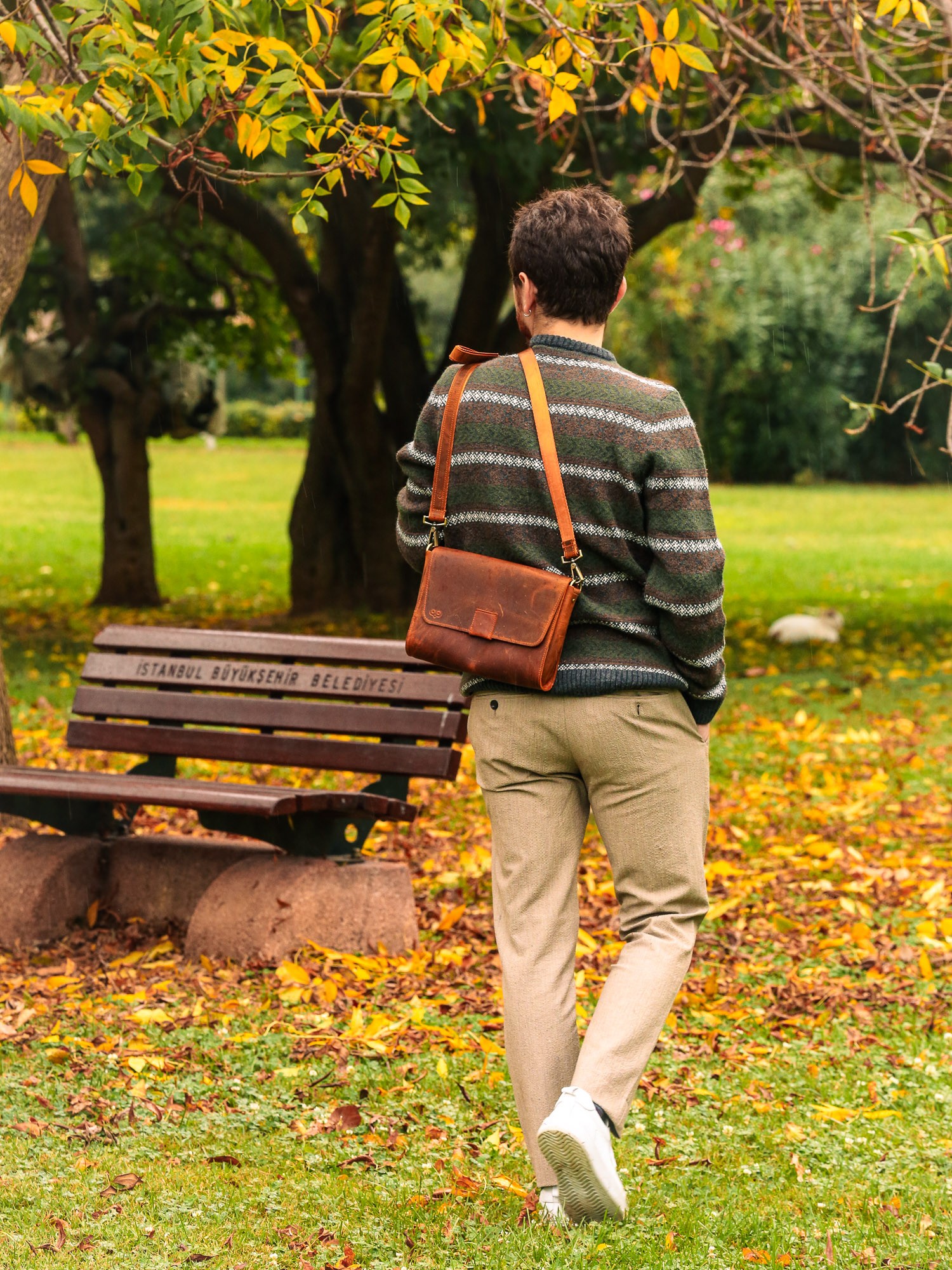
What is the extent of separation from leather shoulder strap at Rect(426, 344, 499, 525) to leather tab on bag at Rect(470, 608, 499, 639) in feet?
0.69

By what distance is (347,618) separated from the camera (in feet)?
44.1

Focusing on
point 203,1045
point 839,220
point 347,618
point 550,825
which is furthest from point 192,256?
point 839,220

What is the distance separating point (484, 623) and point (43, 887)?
9.10 ft

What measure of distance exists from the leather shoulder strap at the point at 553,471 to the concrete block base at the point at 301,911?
229cm

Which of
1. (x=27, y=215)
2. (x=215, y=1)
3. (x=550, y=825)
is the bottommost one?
(x=550, y=825)

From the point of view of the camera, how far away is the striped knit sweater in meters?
2.79

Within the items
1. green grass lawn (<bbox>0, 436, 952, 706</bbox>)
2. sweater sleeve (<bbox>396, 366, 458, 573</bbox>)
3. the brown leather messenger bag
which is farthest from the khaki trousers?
green grass lawn (<bbox>0, 436, 952, 706</bbox>)

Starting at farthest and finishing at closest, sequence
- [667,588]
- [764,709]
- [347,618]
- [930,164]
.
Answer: [347,618]
[930,164]
[764,709]
[667,588]

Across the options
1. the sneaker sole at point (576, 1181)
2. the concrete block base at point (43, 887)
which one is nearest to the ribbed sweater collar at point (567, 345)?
the sneaker sole at point (576, 1181)

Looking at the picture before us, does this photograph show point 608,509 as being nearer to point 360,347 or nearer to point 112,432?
point 360,347

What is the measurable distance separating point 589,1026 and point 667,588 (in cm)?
86

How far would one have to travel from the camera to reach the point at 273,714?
5.19m

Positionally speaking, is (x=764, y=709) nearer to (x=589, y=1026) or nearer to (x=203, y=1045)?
(x=203, y=1045)

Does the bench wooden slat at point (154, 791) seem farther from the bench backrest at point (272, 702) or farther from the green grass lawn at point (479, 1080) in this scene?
the green grass lawn at point (479, 1080)
